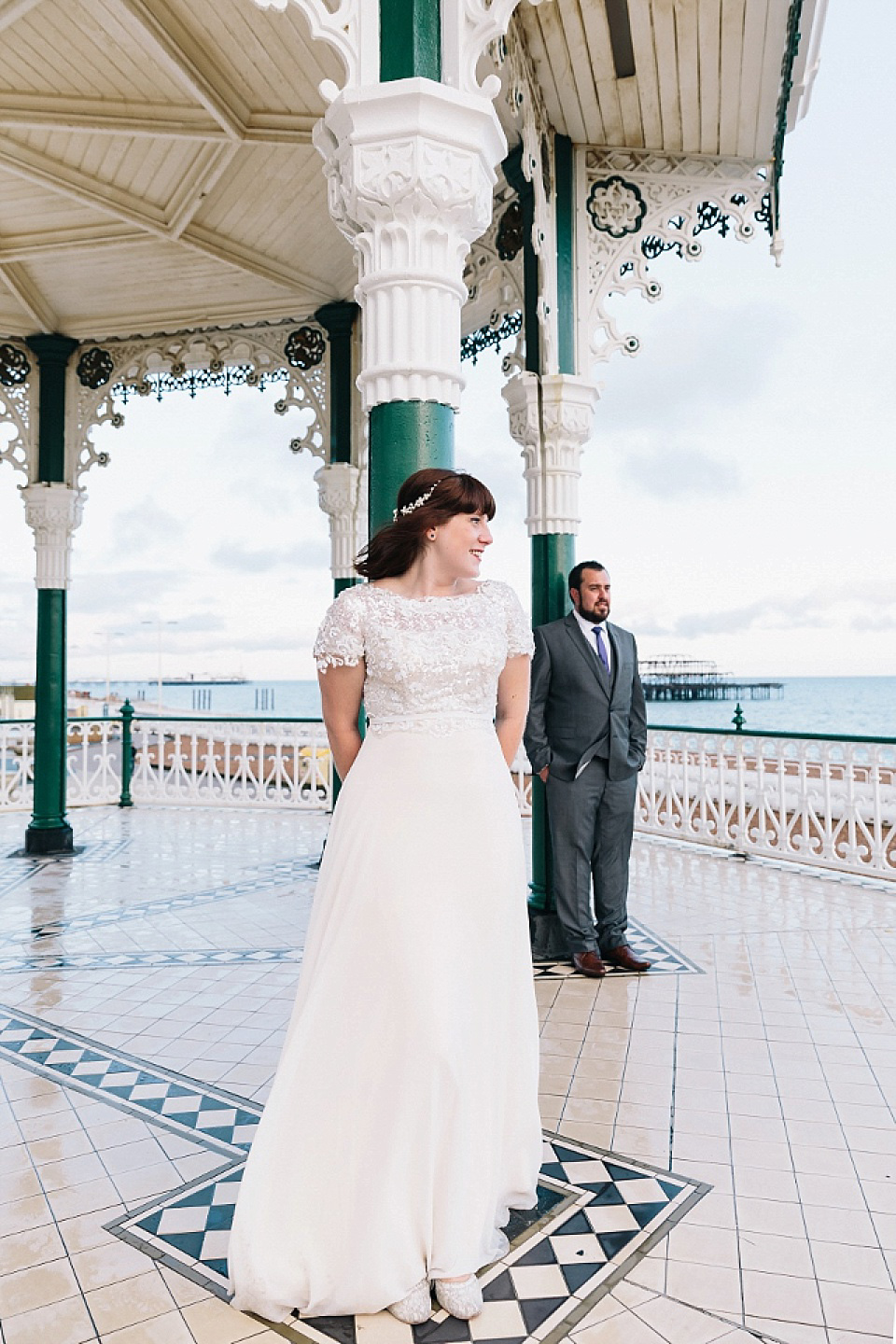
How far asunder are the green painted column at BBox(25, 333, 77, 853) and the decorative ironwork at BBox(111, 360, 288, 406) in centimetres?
49

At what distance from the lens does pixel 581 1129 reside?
2.55 metres

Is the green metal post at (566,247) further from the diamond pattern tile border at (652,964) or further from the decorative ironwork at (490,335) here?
the diamond pattern tile border at (652,964)

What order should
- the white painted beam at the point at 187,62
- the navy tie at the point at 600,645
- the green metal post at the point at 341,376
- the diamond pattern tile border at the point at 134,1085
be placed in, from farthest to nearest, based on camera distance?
the green metal post at the point at 341,376, the navy tie at the point at 600,645, the white painted beam at the point at 187,62, the diamond pattern tile border at the point at 134,1085

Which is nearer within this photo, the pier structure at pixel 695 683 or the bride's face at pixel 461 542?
the bride's face at pixel 461 542

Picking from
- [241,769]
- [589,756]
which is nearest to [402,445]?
[589,756]

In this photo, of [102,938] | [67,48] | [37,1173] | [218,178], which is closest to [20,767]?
[102,938]

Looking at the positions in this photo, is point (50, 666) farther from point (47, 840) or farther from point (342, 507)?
point (342, 507)

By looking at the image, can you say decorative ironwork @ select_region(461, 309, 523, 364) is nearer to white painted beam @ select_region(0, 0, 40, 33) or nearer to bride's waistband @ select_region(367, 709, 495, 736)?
white painted beam @ select_region(0, 0, 40, 33)

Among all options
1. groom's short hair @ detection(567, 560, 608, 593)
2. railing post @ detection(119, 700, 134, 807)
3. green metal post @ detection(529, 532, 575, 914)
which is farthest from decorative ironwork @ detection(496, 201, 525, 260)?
railing post @ detection(119, 700, 134, 807)

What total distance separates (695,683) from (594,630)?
61379 mm

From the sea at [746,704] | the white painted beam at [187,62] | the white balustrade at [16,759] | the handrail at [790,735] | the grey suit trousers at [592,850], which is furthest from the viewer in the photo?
the sea at [746,704]

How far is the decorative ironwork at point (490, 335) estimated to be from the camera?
5762 millimetres

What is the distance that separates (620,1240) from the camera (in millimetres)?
1999

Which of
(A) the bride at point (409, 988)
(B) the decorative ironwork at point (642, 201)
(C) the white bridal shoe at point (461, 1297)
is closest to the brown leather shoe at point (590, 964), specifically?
(A) the bride at point (409, 988)
